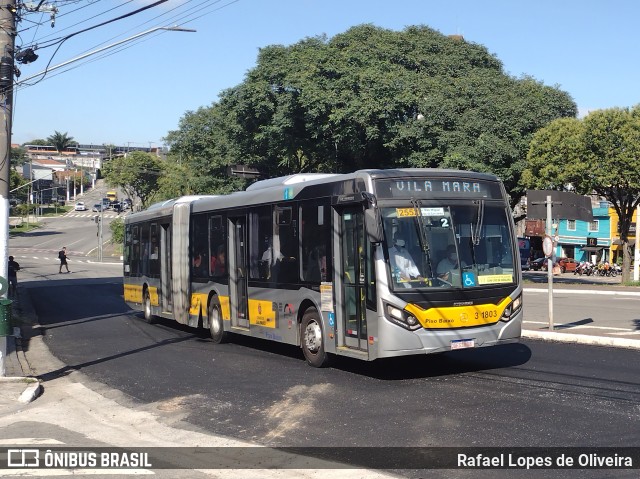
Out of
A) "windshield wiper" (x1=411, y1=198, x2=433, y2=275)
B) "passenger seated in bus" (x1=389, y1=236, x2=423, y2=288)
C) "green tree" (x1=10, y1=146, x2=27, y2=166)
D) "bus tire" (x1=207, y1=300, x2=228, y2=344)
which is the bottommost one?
"bus tire" (x1=207, y1=300, x2=228, y2=344)

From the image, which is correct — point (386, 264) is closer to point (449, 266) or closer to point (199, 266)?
point (449, 266)

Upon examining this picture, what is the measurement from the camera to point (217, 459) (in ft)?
25.7

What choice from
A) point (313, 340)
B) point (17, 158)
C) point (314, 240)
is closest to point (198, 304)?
point (313, 340)

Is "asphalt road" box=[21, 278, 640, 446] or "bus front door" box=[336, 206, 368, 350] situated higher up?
"bus front door" box=[336, 206, 368, 350]

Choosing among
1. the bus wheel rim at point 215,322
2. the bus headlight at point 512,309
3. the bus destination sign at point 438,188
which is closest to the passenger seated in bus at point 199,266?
the bus wheel rim at point 215,322

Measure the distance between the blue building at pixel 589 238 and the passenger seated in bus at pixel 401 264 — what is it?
217ft

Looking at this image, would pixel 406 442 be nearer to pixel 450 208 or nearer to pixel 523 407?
pixel 523 407

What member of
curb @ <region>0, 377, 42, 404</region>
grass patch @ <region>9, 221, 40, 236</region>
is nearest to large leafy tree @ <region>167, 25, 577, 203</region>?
curb @ <region>0, 377, 42, 404</region>

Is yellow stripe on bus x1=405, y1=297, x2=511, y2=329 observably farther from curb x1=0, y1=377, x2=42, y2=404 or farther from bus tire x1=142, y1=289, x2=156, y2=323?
bus tire x1=142, y1=289, x2=156, y2=323

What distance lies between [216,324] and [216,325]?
0.03 meters

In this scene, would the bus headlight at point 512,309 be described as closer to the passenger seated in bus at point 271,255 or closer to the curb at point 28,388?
the passenger seated in bus at point 271,255

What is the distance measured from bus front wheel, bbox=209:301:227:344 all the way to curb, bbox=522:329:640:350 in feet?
21.6

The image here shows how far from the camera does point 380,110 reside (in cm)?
3678

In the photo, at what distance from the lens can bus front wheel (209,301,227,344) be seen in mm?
17125
